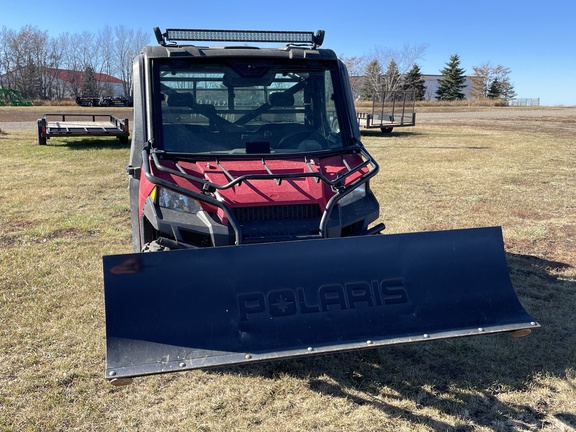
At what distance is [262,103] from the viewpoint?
14.4 ft

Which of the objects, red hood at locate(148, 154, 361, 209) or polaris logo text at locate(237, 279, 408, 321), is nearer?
polaris logo text at locate(237, 279, 408, 321)

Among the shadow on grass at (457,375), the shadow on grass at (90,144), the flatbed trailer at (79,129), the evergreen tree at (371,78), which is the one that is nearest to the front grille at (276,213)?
the shadow on grass at (457,375)

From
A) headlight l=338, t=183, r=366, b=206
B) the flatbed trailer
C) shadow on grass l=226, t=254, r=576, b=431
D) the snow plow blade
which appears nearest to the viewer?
the snow plow blade

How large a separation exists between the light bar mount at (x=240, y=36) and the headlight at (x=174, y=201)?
1484mm

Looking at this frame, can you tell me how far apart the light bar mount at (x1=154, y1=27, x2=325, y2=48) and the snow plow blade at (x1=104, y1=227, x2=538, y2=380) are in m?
2.15

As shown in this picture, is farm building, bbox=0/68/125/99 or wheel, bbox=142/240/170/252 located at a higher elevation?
farm building, bbox=0/68/125/99

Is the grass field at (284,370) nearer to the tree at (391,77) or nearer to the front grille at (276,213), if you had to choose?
the front grille at (276,213)

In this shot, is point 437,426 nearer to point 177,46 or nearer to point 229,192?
point 229,192

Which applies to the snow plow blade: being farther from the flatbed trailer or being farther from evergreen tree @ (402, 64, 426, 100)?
evergreen tree @ (402, 64, 426, 100)

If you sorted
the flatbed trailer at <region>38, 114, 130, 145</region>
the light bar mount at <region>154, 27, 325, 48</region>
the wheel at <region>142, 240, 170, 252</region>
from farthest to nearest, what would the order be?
1. the flatbed trailer at <region>38, 114, 130, 145</region>
2. the light bar mount at <region>154, 27, 325, 48</region>
3. the wheel at <region>142, 240, 170, 252</region>

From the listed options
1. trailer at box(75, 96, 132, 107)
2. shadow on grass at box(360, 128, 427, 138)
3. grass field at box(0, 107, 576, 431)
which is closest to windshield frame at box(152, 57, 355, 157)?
grass field at box(0, 107, 576, 431)

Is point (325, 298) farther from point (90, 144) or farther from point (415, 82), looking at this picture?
point (415, 82)

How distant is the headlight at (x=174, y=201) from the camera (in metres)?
3.56

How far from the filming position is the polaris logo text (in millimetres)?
3059
